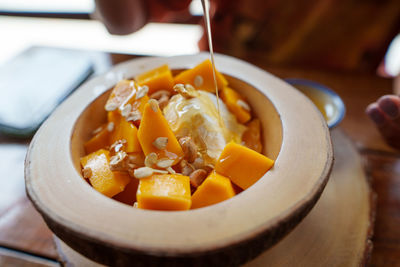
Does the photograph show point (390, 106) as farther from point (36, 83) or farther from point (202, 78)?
point (36, 83)

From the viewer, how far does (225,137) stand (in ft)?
2.72

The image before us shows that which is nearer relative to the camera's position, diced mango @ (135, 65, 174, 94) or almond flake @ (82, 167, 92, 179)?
almond flake @ (82, 167, 92, 179)

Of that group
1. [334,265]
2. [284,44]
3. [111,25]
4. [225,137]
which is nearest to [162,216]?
[225,137]

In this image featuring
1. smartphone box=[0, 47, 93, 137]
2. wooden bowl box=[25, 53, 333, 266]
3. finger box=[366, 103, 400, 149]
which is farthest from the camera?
smartphone box=[0, 47, 93, 137]

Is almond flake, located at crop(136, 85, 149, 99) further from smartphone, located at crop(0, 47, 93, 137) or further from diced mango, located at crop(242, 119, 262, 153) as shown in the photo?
smartphone, located at crop(0, 47, 93, 137)

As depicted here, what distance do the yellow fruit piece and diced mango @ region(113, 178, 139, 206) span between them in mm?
23

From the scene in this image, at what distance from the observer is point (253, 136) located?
0.86 metres

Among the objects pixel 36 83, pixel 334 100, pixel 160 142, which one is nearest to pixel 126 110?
pixel 160 142

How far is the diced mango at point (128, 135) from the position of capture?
0.75 m

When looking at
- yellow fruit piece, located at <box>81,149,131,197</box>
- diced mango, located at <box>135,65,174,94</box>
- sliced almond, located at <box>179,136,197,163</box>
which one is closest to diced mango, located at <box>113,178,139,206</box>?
yellow fruit piece, located at <box>81,149,131,197</box>

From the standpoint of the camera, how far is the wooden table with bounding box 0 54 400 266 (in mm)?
870

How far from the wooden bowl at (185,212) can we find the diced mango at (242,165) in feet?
0.13

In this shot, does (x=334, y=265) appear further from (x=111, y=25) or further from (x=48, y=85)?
(x=48, y=85)

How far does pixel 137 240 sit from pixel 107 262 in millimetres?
94
